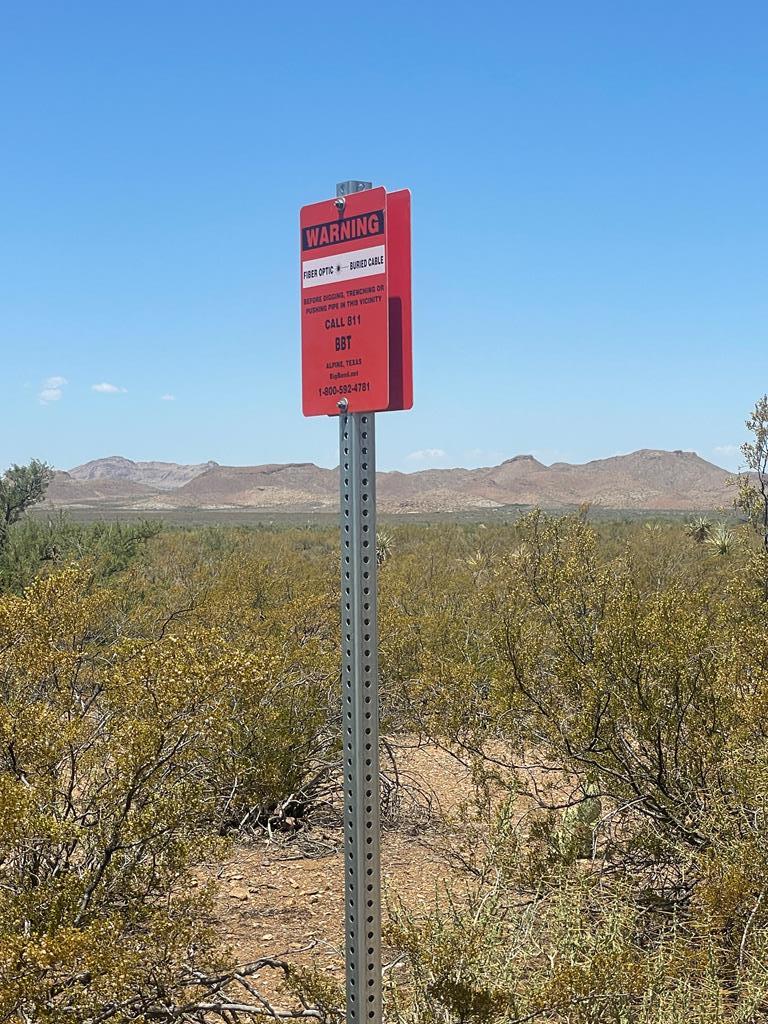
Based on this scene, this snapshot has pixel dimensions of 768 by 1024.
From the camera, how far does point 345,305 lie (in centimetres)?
216

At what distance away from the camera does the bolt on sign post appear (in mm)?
2074

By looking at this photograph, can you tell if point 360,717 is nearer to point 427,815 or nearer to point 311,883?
point 311,883

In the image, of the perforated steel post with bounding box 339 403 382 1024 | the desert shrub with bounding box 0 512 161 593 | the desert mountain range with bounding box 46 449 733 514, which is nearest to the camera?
the perforated steel post with bounding box 339 403 382 1024

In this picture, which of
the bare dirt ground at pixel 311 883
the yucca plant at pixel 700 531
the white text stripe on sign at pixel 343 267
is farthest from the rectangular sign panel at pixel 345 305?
the yucca plant at pixel 700 531

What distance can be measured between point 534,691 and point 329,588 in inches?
264

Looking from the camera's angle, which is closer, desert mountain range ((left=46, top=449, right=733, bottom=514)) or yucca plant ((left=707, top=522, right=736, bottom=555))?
yucca plant ((left=707, top=522, right=736, bottom=555))

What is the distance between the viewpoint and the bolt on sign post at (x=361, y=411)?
2.07 m

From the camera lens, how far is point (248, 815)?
6.03m

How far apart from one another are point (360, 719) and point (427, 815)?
501 cm

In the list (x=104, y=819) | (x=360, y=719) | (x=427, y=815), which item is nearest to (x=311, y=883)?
(x=427, y=815)

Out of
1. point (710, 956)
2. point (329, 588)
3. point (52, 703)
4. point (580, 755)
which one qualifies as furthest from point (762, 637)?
point (329, 588)

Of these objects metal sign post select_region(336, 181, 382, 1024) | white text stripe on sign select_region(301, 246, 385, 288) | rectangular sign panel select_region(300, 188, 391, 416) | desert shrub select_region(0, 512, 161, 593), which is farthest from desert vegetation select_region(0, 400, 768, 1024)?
desert shrub select_region(0, 512, 161, 593)

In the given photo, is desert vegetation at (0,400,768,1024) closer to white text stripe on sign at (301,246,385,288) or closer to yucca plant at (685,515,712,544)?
white text stripe on sign at (301,246,385,288)

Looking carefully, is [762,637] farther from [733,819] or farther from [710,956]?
[710,956]
